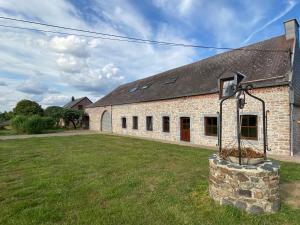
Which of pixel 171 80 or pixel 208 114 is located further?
pixel 171 80

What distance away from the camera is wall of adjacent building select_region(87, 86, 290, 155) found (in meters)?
10.1

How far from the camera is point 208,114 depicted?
13273mm

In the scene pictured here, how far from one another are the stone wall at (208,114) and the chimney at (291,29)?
4385 millimetres

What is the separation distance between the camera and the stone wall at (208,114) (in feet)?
33.0

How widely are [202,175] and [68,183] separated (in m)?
3.72

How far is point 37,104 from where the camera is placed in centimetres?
3991

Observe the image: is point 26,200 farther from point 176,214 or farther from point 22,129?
point 22,129

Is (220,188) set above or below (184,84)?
below

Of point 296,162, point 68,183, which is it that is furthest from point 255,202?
point 296,162

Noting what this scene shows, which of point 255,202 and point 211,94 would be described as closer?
point 255,202

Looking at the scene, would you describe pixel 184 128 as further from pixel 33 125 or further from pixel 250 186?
pixel 33 125

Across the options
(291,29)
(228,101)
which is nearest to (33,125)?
(228,101)

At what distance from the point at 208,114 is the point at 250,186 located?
9302mm

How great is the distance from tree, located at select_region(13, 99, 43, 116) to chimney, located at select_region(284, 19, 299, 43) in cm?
3641
